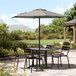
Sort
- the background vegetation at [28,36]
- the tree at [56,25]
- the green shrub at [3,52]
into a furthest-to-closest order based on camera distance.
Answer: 1. the tree at [56,25]
2. the background vegetation at [28,36]
3. the green shrub at [3,52]

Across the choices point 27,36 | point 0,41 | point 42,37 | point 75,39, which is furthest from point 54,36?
point 0,41

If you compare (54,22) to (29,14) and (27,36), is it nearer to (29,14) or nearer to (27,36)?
(27,36)

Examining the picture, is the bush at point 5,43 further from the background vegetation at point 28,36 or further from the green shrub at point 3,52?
the green shrub at point 3,52

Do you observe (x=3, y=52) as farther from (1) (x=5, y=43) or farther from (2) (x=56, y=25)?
(2) (x=56, y=25)

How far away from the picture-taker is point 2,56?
1250cm

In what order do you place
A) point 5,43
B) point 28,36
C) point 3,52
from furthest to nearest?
point 28,36
point 5,43
point 3,52

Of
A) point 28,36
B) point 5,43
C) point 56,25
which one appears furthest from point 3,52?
point 56,25

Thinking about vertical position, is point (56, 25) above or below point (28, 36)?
above

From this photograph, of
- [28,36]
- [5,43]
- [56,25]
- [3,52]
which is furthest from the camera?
[56,25]

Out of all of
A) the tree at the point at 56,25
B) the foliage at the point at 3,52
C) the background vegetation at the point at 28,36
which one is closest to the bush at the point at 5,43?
the background vegetation at the point at 28,36

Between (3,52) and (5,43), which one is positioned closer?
(3,52)

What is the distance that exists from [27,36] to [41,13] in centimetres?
2766

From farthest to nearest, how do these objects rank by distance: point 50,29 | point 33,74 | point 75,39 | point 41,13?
1. point 50,29
2. point 75,39
3. point 41,13
4. point 33,74

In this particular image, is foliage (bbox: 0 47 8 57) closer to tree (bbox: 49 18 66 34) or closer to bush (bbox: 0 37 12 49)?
bush (bbox: 0 37 12 49)
